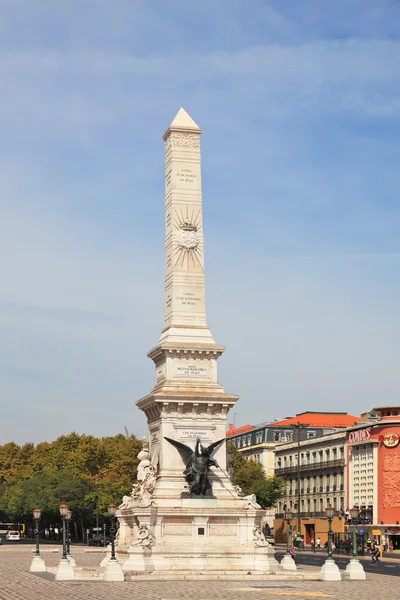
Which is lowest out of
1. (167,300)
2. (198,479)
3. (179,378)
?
(198,479)

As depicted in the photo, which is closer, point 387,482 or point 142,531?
point 142,531

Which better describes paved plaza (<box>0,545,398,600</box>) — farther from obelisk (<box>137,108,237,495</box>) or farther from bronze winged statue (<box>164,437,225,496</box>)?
obelisk (<box>137,108,237,495</box>)

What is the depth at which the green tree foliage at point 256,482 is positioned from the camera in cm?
12586

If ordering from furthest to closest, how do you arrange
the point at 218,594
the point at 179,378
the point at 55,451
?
the point at 55,451, the point at 179,378, the point at 218,594

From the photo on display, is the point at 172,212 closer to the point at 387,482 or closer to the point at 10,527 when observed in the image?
the point at 387,482

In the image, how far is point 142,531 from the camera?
2138 inches

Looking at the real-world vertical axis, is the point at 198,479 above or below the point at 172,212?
below

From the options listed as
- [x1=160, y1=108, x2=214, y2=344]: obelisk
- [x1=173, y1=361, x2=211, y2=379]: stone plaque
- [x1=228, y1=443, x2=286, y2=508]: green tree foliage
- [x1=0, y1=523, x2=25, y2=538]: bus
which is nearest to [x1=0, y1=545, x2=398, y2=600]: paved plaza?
[x1=173, y1=361, x2=211, y2=379]: stone plaque

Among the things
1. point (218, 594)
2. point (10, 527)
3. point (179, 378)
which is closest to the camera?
point (218, 594)

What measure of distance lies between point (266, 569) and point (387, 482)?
184ft

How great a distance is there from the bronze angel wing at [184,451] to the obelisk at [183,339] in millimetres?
271

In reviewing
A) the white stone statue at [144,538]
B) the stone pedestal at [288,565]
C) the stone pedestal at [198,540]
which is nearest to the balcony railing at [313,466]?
the stone pedestal at [288,565]

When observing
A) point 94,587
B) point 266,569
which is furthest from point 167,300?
point 94,587

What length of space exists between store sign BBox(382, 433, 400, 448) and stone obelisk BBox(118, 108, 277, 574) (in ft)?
168
